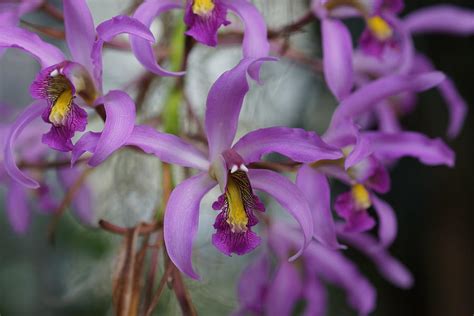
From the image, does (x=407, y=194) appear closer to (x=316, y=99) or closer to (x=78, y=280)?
(x=316, y=99)


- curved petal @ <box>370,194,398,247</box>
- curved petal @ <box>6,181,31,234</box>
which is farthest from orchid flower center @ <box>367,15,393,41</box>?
curved petal @ <box>6,181,31,234</box>

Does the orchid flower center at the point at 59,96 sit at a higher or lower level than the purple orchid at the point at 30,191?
higher

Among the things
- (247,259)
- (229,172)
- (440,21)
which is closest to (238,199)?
(229,172)

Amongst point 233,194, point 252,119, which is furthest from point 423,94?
point 233,194

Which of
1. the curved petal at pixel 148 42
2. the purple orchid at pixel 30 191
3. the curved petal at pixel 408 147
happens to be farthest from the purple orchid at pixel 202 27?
the purple orchid at pixel 30 191

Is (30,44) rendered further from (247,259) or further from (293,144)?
(247,259)

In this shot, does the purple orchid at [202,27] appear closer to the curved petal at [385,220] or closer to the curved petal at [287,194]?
the curved petal at [287,194]
